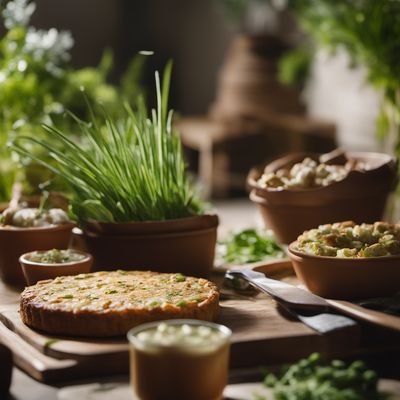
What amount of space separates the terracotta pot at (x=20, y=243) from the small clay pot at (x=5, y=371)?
1.98ft

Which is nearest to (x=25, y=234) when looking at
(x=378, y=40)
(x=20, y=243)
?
(x=20, y=243)

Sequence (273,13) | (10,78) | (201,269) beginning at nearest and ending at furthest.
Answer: (201,269) → (10,78) → (273,13)

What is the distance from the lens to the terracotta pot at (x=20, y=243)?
190 cm

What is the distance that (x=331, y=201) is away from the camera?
198 cm

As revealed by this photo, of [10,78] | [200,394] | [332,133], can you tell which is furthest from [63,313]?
[332,133]

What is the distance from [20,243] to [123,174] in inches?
11.5

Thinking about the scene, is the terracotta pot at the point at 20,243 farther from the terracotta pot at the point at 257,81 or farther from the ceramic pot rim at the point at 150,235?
the terracotta pot at the point at 257,81

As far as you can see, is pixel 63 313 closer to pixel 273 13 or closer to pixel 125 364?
pixel 125 364

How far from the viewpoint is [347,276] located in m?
1.56

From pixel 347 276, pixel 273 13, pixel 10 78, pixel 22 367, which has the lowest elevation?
pixel 22 367

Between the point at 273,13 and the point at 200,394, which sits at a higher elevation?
the point at 273,13

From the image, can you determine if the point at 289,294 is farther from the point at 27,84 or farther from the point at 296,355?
the point at 27,84

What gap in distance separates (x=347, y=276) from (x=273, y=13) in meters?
4.77

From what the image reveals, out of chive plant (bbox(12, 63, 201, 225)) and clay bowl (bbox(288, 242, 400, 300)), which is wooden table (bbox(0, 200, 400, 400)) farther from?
chive plant (bbox(12, 63, 201, 225))
